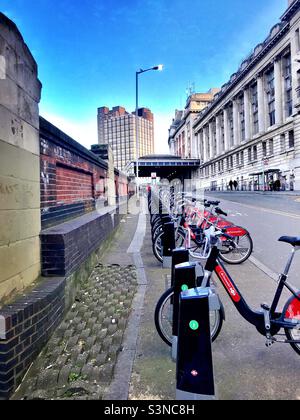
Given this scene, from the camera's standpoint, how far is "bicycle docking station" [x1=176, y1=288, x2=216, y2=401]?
7.16 feet

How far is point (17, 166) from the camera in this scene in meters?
3.21

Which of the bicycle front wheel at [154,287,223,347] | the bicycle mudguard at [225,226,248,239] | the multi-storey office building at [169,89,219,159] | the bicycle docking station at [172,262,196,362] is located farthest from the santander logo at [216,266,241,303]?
the multi-storey office building at [169,89,219,159]

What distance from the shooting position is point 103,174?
10031 mm

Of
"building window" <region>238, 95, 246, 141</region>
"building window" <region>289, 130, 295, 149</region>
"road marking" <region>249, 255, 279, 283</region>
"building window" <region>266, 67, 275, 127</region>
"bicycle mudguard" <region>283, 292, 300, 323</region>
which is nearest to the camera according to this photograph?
"bicycle mudguard" <region>283, 292, 300, 323</region>

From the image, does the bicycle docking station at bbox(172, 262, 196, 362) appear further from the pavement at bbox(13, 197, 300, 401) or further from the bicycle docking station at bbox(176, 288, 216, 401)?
the bicycle docking station at bbox(176, 288, 216, 401)

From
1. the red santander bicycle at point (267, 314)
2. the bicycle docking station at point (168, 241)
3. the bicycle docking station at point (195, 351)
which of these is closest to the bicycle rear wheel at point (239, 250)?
the bicycle docking station at point (168, 241)

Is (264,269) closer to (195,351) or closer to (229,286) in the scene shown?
(229,286)

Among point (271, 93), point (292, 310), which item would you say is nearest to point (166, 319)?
point (292, 310)

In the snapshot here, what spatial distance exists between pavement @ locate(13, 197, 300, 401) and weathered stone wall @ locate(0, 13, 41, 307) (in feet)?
2.58

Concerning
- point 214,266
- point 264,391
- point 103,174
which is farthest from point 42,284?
point 103,174

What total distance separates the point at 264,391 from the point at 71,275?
8.86 feet

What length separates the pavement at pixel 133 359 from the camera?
8.20ft

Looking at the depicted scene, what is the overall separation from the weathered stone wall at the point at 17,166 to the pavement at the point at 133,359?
31.0 inches

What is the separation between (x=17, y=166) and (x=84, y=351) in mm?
1956
